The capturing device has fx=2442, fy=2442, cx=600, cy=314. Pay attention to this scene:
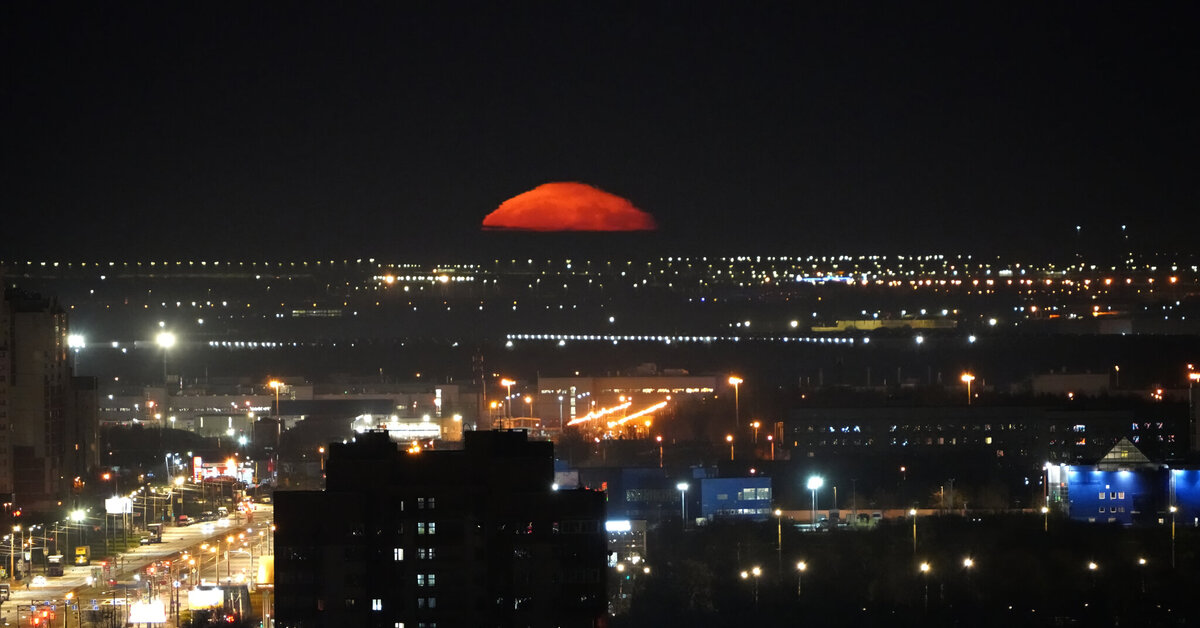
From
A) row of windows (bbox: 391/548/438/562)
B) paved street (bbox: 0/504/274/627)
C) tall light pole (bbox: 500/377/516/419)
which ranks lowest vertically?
paved street (bbox: 0/504/274/627)

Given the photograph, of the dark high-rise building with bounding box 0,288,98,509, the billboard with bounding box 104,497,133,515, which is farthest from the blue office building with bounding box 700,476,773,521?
the dark high-rise building with bounding box 0,288,98,509

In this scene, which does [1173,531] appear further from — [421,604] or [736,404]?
[736,404]

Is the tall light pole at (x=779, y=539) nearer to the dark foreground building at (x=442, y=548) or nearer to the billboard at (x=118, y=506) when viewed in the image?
the dark foreground building at (x=442, y=548)

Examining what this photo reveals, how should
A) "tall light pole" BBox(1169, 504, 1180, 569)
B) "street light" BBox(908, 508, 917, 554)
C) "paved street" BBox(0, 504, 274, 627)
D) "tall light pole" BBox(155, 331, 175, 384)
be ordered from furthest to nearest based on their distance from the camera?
"tall light pole" BBox(155, 331, 175, 384)
"street light" BBox(908, 508, 917, 554)
"tall light pole" BBox(1169, 504, 1180, 569)
"paved street" BBox(0, 504, 274, 627)

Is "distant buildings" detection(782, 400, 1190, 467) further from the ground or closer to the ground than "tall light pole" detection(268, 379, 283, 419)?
closer to the ground

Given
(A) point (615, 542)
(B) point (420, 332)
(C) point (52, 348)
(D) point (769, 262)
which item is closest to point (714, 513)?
(A) point (615, 542)

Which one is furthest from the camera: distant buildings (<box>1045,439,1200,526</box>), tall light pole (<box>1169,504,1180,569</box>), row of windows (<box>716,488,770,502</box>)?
row of windows (<box>716,488,770,502</box>)

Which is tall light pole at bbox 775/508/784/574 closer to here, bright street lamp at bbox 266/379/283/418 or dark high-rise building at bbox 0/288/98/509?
dark high-rise building at bbox 0/288/98/509
